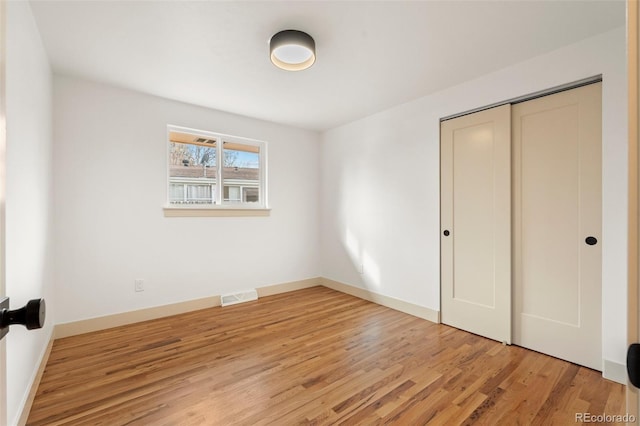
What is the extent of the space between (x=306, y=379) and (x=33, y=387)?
178 cm

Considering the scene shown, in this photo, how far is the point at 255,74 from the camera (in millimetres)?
2744

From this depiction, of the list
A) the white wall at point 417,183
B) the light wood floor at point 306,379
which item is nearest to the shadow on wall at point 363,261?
the white wall at point 417,183

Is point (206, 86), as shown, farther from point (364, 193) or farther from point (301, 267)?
point (301, 267)

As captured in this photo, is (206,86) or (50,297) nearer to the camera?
(50,297)

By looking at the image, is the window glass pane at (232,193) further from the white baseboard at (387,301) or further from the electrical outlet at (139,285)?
the white baseboard at (387,301)

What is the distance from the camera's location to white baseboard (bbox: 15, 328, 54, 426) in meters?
1.61

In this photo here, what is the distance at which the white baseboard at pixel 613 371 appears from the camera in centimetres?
199

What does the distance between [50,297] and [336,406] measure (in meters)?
2.68

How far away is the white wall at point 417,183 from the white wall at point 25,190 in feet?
10.7

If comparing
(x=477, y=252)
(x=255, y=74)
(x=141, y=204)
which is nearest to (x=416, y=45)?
(x=255, y=74)

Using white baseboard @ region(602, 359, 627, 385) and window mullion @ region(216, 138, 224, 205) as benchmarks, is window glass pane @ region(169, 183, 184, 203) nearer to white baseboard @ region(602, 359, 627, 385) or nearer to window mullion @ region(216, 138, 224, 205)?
window mullion @ region(216, 138, 224, 205)

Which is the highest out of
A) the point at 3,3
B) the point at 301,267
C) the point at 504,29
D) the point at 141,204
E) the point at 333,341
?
the point at 504,29

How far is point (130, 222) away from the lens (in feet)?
10.3

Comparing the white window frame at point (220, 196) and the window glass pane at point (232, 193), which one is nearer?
the white window frame at point (220, 196)
